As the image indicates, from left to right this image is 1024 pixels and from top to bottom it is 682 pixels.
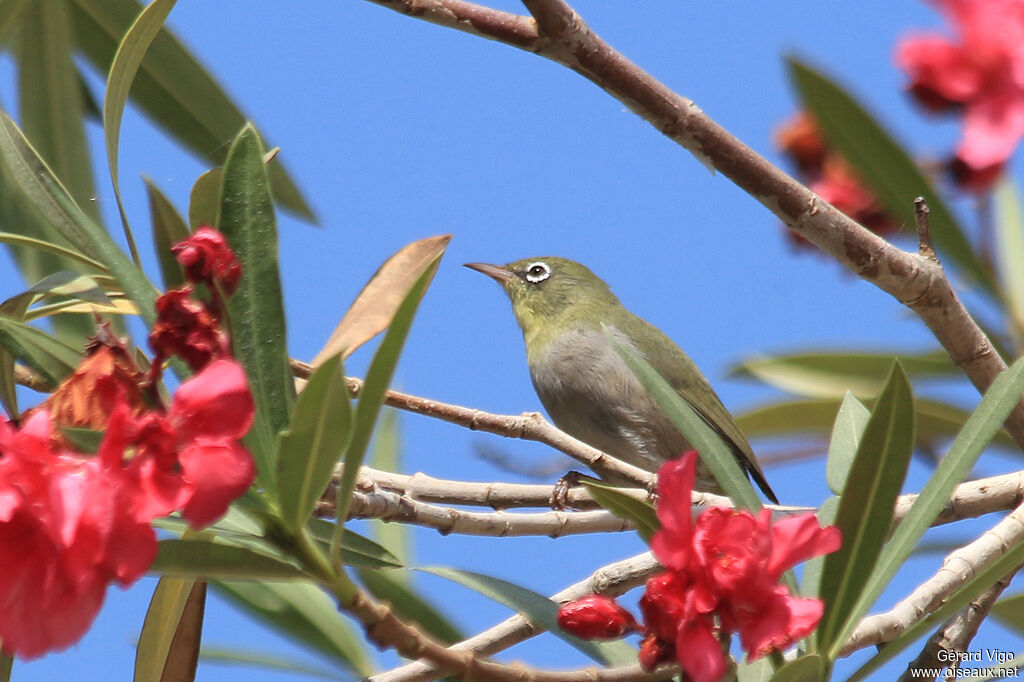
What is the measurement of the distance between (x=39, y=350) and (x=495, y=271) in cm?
564

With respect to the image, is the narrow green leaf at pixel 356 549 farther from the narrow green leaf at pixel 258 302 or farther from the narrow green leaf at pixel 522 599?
the narrow green leaf at pixel 258 302

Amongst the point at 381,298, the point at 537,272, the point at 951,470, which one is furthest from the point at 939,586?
the point at 537,272

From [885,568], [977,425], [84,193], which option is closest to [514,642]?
[885,568]

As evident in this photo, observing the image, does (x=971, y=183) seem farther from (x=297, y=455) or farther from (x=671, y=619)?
(x=297, y=455)

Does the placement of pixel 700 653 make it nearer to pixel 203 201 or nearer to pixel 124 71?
pixel 203 201

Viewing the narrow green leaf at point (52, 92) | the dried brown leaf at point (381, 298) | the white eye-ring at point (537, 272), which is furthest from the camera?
the white eye-ring at point (537, 272)

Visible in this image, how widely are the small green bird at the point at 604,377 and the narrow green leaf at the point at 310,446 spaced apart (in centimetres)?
369

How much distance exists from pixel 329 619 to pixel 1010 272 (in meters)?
2.58

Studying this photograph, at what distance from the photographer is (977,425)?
187 cm

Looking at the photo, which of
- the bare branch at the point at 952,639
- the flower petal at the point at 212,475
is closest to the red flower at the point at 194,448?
the flower petal at the point at 212,475

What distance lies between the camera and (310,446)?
1.50m

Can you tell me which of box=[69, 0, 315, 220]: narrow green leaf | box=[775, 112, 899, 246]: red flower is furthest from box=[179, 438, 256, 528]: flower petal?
box=[69, 0, 315, 220]: narrow green leaf

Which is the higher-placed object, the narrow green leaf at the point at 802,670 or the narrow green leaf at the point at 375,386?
the narrow green leaf at the point at 375,386

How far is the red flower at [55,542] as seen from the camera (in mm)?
1339
